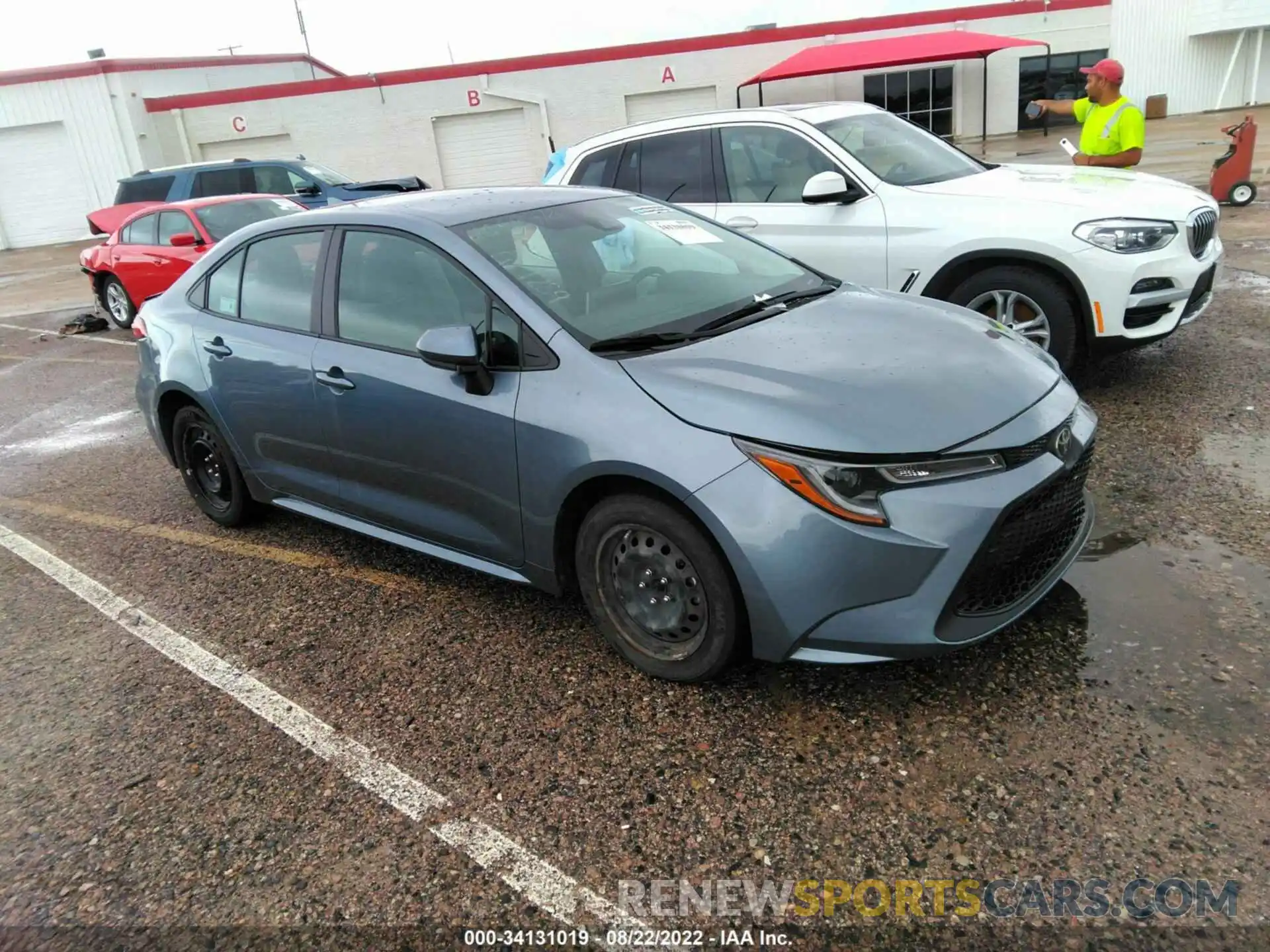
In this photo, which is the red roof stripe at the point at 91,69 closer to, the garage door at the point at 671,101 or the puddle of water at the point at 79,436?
the garage door at the point at 671,101

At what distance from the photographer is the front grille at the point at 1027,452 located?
277cm

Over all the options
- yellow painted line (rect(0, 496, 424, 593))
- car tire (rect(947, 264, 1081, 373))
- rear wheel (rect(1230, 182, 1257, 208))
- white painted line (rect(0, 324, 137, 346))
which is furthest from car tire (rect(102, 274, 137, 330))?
rear wheel (rect(1230, 182, 1257, 208))

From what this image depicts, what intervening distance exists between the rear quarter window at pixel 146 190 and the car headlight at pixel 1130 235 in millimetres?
15589

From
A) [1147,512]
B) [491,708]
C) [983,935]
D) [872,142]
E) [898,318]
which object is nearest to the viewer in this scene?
[983,935]

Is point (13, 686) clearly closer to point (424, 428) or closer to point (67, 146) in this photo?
point (424, 428)

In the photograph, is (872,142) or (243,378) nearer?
(243,378)

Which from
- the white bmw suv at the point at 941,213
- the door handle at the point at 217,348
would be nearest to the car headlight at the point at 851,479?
the door handle at the point at 217,348

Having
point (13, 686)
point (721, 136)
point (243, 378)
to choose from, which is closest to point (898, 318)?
point (243, 378)

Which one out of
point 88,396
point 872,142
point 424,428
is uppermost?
point 872,142

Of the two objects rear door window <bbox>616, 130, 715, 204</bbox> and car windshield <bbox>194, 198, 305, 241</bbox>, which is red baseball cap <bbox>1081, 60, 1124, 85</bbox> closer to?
rear door window <bbox>616, 130, 715, 204</bbox>

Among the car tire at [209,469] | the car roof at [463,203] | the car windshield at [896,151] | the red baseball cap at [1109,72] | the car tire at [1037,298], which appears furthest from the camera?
the red baseball cap at [1109,72]

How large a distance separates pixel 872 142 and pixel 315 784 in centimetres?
506

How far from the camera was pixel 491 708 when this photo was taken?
3.16m

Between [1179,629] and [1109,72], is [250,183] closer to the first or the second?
[1109,72]
